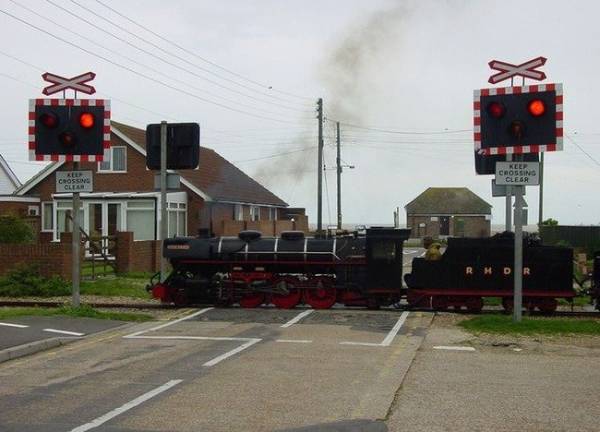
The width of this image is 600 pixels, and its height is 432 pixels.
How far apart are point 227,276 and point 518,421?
10.8 m

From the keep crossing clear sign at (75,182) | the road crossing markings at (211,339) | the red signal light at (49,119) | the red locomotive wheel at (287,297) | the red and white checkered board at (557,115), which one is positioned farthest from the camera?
the red locomotive wheel at (287,297)

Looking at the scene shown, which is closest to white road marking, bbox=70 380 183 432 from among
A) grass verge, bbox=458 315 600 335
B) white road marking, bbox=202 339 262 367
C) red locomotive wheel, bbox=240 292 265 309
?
white road marking, bbox=202 339 262 367

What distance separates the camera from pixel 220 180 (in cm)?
3797

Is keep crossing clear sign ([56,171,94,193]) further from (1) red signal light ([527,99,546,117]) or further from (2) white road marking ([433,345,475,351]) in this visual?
(1) red signal light ([527,99,546,117])

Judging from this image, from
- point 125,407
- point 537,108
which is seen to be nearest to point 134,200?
point 537,108

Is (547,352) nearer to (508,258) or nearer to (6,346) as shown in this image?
(508,258)

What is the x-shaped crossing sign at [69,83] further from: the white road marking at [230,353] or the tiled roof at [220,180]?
the tiled roof at [220,180]

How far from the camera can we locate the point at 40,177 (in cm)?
3375

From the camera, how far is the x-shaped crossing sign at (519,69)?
12648mm

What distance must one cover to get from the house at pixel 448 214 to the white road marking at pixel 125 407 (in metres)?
65.9

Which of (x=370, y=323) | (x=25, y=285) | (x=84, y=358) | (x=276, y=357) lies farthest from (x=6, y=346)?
(x=25, y=285)

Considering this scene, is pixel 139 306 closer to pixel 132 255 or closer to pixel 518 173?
pixel 132 255

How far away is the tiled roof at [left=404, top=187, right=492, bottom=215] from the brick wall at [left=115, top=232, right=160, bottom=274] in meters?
53.5

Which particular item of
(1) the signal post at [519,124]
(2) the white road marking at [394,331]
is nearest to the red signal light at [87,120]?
(2) the white road marking at [394,331]
